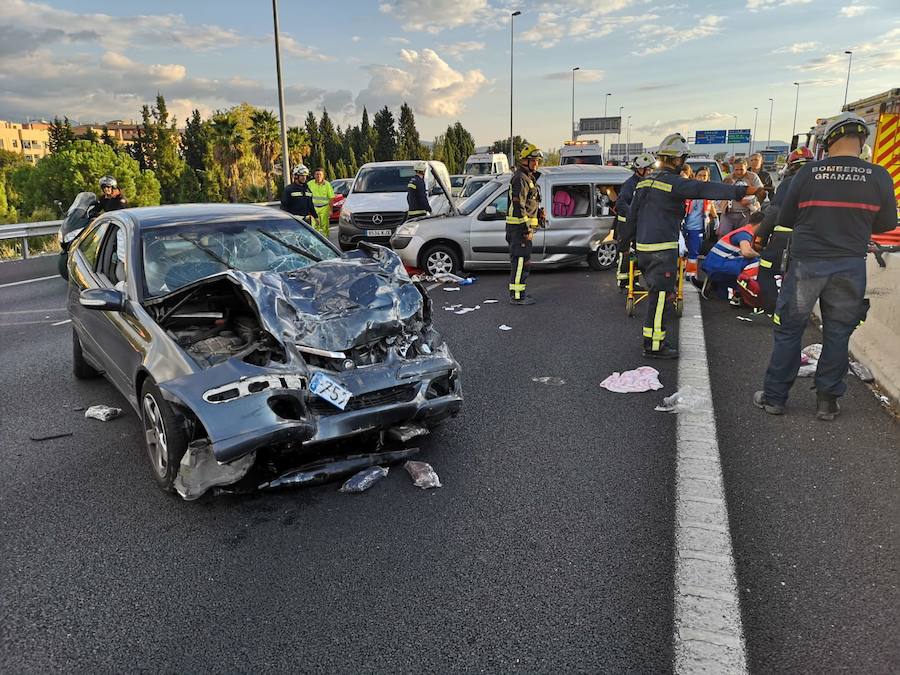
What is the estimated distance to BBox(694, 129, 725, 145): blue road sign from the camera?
62469mm

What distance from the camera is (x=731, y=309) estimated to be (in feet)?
27.2

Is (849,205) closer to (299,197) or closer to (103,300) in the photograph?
(103,300)

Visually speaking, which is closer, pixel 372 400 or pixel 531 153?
pixel 372 400

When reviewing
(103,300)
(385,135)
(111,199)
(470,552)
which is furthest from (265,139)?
(470,552)

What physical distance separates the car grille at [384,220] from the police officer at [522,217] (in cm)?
466

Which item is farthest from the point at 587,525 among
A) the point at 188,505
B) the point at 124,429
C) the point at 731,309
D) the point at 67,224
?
the point at 67,224

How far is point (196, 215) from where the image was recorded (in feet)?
16.4

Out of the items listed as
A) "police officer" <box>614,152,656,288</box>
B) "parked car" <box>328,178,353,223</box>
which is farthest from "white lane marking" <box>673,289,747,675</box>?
"parked car" <box>328,178,353,223</box>

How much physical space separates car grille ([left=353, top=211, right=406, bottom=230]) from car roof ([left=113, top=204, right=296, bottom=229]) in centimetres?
769

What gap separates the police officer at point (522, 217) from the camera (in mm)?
8672

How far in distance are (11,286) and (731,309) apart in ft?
37.1

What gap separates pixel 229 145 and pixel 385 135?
90.4 feet

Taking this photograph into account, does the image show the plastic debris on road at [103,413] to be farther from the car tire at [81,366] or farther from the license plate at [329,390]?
the license plate at [329,390]

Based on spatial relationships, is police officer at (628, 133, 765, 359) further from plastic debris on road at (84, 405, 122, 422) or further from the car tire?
the car tire
